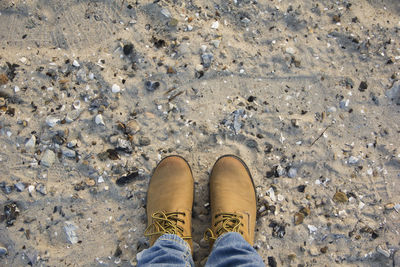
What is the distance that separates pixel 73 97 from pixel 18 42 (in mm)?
506

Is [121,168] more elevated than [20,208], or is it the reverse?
[121,168]

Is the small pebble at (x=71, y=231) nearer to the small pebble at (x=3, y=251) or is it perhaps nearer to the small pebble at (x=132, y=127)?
the small pebble at (x=3, y=251)

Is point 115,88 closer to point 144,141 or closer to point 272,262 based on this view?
point 144,141

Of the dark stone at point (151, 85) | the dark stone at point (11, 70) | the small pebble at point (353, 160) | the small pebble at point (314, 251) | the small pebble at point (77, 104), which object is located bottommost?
the small pebble at point (314, 251)

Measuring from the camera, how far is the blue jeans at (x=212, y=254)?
1.51 metres

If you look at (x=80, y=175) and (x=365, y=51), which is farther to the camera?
(x=365, y=51)

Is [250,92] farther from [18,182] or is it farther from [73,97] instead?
[18,182]

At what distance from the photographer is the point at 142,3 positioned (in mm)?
1917

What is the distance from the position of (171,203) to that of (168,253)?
0.35 m

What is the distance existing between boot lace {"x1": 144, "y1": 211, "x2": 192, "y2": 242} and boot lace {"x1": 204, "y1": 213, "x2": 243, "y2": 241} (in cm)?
13

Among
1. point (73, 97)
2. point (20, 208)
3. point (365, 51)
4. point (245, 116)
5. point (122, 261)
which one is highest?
point (365, 51)

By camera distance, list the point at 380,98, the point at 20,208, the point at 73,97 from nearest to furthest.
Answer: the point at 20,208 < the point at 73,97 < the point at 380,98

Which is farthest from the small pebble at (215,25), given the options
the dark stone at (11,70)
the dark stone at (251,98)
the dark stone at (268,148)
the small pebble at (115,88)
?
the dark stone at (11,70)

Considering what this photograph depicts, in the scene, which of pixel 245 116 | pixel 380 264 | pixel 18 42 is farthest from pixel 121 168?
pixel 380 264
